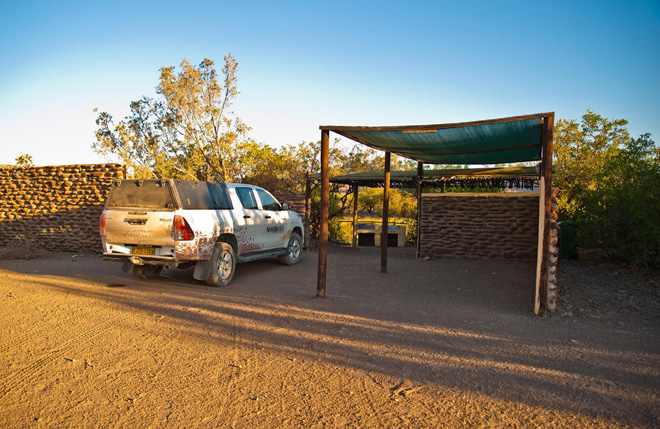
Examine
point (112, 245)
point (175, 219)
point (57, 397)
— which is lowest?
point (57, 397)

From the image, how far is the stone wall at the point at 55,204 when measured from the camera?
1109 cm

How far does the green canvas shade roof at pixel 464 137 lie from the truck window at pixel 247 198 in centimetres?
255

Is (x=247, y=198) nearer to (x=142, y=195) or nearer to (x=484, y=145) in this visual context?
(x=142, y=195)

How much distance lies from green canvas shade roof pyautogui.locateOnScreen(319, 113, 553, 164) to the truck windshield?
2758 millimetres

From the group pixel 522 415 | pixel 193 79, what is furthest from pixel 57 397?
pixel 193 79

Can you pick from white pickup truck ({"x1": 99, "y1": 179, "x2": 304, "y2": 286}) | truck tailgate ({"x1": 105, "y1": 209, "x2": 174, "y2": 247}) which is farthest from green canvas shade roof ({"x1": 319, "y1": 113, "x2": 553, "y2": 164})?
truck tailgate ({"x1": 105, "y1": 209, "x2": 174, "y2": 247})

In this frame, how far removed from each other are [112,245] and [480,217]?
347 inches

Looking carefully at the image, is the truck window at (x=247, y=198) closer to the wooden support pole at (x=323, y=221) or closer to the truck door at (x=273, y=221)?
the truck door at (x=273, y=221)

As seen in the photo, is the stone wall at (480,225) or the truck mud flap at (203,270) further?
the stone wall at (480,225)

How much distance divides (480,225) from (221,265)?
7143mm

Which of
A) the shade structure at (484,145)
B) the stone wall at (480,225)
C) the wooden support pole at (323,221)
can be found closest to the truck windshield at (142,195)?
the wooden support pole at (323,221)

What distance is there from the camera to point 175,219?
21.3 feet

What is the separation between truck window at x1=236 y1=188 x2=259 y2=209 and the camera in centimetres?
834

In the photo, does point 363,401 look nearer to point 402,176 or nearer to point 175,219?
point 175,219
